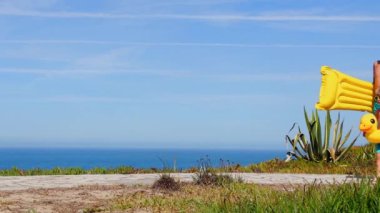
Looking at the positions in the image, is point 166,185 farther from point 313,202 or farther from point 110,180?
point 313,202

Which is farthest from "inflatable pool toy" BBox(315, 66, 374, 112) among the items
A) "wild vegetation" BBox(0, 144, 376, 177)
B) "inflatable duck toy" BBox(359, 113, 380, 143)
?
"wild vegetation" BBox(0, 144, 376, 177)

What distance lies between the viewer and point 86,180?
12.5 metres

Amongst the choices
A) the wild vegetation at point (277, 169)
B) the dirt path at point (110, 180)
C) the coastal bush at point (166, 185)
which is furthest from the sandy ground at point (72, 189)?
the wild vegetation at point (277, 169)

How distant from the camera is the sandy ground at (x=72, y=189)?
29.8ft

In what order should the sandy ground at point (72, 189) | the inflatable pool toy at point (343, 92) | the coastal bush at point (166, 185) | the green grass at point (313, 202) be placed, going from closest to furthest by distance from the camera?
1. the green grass at point (313, 202)
2. the sandy ground at point (72, 189)
3. the coastal bush at point (166, 185)
4. the inflatable pool toy at point (343, 92)

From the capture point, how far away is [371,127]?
36.2ft

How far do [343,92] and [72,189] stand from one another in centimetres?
446

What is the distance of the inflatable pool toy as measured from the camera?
36.0 feet

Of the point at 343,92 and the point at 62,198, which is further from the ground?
the point at 343,92

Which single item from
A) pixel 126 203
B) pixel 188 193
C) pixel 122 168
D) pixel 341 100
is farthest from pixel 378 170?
pixel 122 168

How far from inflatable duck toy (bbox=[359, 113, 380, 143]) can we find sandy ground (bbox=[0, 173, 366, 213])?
2.96 feet

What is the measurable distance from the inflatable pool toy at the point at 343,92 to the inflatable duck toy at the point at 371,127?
0.88 feet

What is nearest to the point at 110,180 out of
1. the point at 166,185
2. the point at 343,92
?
the point at 166,185

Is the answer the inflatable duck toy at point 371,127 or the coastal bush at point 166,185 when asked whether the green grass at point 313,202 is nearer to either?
the coastal bush at point 166,185
